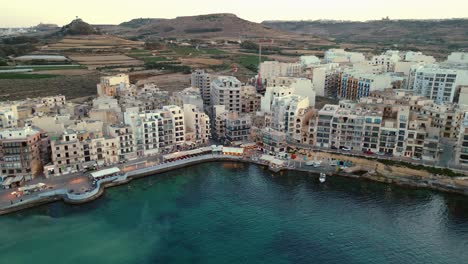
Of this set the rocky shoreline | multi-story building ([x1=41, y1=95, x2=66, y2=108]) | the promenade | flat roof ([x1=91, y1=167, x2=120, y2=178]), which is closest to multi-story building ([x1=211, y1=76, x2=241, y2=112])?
the promenade

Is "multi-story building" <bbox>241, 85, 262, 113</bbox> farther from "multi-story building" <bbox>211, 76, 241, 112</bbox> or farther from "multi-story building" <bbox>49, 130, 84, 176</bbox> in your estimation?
"multi-story building" <bbox>49, 130, 84, 176</bbox>

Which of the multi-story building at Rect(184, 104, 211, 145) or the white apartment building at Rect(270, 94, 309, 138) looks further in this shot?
the multi-story building at Rect(184, 104, 211, 145)

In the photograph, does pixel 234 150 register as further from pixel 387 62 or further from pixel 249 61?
pixel 249 61

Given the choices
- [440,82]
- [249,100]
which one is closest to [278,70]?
[249,100]

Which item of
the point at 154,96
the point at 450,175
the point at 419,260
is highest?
the point at 154,96

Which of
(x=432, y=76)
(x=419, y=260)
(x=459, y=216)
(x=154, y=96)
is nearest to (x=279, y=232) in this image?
(x=419, y=260)

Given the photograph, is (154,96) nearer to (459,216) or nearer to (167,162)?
(167,162)
